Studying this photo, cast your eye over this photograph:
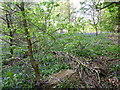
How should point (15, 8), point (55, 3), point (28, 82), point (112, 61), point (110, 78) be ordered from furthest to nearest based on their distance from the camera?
point (112, 61) < point (28, 82) < point (110, 78) < point (15, 8) < point (55, 3)

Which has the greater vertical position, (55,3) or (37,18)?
(55,3)

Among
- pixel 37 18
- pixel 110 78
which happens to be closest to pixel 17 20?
pixel 37 18

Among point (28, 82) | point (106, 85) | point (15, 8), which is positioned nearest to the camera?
point (15, 8)

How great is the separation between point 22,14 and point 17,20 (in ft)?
0.76

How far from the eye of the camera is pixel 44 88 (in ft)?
5.67

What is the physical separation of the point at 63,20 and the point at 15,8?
0.69 metres

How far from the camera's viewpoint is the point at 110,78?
186 centimetres

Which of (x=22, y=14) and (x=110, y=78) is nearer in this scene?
(x=22, y=14)

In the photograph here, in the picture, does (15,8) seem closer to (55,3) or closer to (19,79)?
(55,3)

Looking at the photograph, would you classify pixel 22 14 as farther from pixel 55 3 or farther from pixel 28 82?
pixel 28 82

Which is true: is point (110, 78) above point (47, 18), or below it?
below

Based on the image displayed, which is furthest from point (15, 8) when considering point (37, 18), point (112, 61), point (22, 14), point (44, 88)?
point (112, 61)

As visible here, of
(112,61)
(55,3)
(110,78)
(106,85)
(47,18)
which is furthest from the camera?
(112,61)

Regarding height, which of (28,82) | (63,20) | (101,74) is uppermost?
(63,20)
